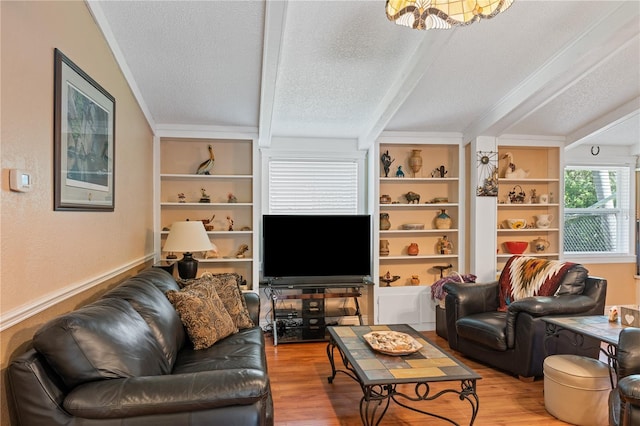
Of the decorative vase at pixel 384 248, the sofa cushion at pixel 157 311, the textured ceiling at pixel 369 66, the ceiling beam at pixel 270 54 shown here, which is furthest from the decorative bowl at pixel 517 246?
the sofa cushion at pixel 157 311

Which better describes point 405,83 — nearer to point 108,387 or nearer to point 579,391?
point 579,391

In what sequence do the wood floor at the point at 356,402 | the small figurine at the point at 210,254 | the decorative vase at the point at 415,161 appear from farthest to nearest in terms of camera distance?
the decorative vase at the point at 415,161 < the small figurine at the point at 210,254 < the wood floor at the point at 356,402

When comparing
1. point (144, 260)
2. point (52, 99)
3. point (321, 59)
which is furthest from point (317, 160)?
point (52, 99)

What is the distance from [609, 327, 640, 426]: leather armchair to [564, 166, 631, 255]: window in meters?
3.87

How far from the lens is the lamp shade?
375cm

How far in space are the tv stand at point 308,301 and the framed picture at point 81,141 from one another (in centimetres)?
212

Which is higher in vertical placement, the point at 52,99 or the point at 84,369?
the point at 52,99

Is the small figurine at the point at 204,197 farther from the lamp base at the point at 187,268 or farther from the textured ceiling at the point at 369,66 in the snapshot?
the lamp base at the point at 187,268

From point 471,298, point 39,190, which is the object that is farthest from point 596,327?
point 39,190

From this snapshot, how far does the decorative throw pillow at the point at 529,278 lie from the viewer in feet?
12.0

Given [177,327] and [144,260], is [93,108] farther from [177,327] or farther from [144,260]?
[144,260]

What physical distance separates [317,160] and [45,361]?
3880mm

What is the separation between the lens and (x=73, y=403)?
147cm

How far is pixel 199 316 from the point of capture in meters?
2.69
